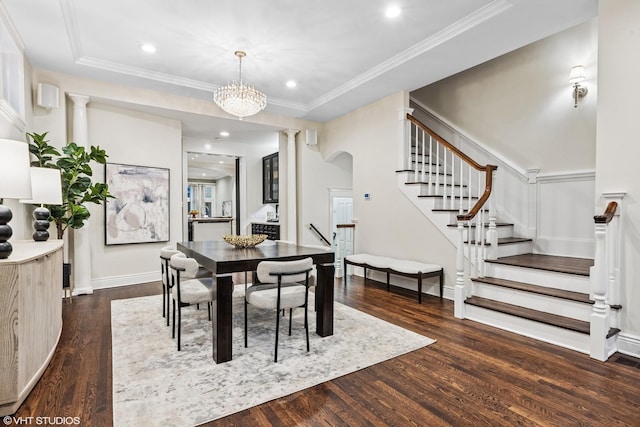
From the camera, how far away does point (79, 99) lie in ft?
15.1

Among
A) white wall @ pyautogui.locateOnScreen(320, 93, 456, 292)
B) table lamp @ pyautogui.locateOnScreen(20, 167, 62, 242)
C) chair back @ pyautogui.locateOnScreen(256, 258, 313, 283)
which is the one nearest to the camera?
chair back @ pyautogui.locateOnScreen(256, 258, 313, 283)

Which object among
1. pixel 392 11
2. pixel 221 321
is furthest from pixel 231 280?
pixel 392 11

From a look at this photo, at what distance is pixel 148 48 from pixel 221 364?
3629 millimetres

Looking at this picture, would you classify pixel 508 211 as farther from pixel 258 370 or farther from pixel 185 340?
pixel 185 340

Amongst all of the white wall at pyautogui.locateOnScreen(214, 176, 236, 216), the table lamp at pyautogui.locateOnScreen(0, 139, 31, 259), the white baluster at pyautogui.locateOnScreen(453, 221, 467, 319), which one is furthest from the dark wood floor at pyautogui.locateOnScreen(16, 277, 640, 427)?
the white wall at pyautogui.locateOnScreen(214, 176, 236, 216)

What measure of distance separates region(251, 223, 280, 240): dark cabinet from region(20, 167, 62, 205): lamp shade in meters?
4.32

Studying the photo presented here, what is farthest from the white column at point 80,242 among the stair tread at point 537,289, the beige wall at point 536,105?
the beige wall at point 536,105

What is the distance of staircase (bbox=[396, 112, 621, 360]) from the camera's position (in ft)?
9.48

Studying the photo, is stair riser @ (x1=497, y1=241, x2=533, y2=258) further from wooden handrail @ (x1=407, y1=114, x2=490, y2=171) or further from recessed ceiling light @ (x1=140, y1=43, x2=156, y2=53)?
recessed ceiling light @ (x1=140, y1=43, x2=156, y2=53)

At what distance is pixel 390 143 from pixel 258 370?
3.98 m

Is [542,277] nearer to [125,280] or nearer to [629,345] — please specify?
[629,345]

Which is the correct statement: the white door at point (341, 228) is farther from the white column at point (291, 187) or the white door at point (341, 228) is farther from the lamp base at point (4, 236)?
the lamp base at point (4, 236)

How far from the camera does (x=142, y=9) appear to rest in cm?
315

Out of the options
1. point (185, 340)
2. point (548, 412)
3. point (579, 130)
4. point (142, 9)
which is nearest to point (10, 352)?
point (185, 340)
